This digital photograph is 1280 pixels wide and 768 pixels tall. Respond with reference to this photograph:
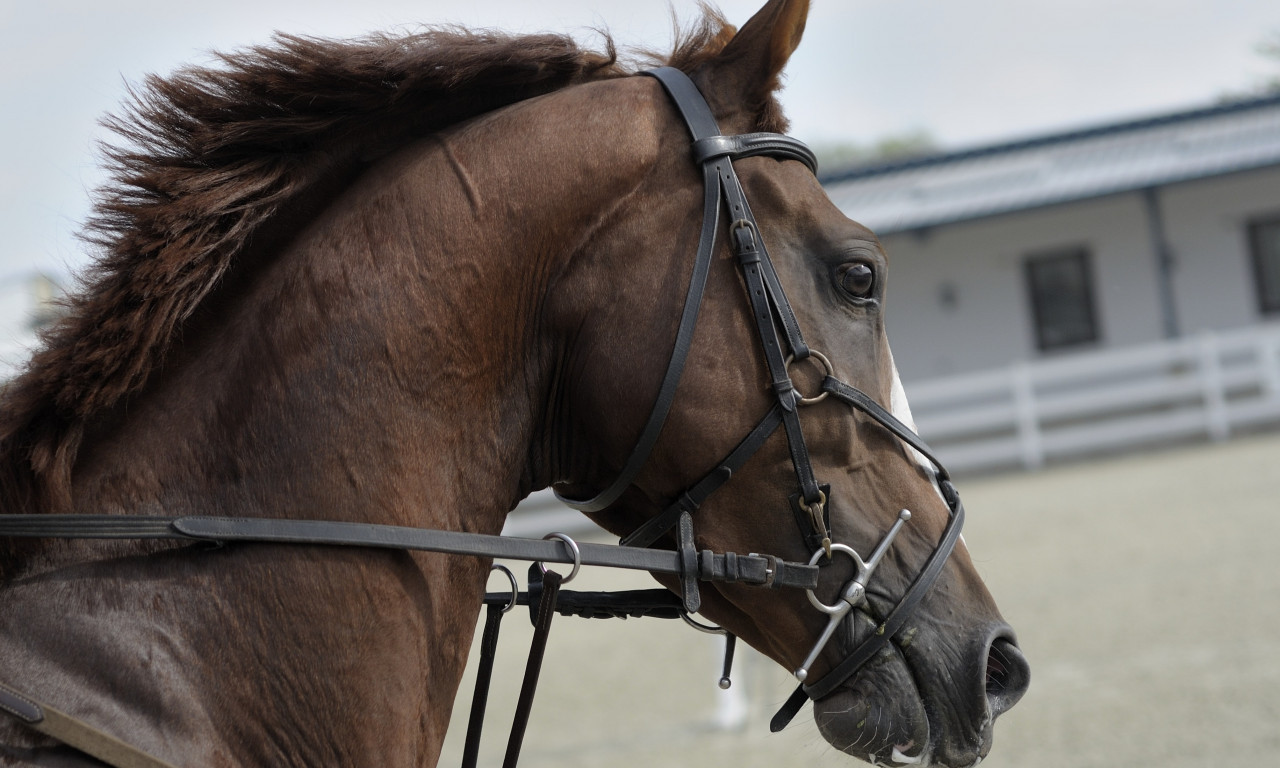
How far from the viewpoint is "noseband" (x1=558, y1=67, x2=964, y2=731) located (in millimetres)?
1884

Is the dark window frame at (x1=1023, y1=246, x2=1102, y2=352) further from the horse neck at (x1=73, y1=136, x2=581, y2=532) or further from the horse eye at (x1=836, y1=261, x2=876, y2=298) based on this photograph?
the horse neck at (x1=73, y1=136, x2=581, y2=532)

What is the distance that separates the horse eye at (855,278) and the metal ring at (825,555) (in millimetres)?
468

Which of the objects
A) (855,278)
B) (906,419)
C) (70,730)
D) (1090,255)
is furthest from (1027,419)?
(70,730)

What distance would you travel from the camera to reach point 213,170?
1819mm

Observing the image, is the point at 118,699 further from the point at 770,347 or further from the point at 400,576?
the point at 770,347

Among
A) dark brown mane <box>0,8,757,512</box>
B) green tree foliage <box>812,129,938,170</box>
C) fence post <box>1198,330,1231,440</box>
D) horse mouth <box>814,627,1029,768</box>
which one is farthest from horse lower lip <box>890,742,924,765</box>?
green tree foliage <box>812,129,938,170</box>

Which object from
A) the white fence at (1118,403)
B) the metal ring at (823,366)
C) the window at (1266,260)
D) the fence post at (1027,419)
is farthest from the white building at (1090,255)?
the metal ring at (823,366)

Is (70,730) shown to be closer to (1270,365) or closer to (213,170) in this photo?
(213,170)

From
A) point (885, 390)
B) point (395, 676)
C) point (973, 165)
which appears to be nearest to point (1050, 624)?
point (885, 390)

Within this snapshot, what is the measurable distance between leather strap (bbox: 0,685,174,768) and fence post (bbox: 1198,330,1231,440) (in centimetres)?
1761

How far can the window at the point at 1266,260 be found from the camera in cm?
1928

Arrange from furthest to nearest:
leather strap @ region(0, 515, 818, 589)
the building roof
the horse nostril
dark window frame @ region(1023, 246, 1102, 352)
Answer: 1. dark window frame @ region(1023, 246, 1102, 352)
2. the building roof
3. the horse nostril
4. leather strap @ region(0, 515, 818, 589)

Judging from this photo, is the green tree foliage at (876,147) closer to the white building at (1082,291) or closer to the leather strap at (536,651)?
the white building at (1082,291)

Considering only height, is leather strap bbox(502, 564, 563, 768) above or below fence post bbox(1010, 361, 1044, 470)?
above
